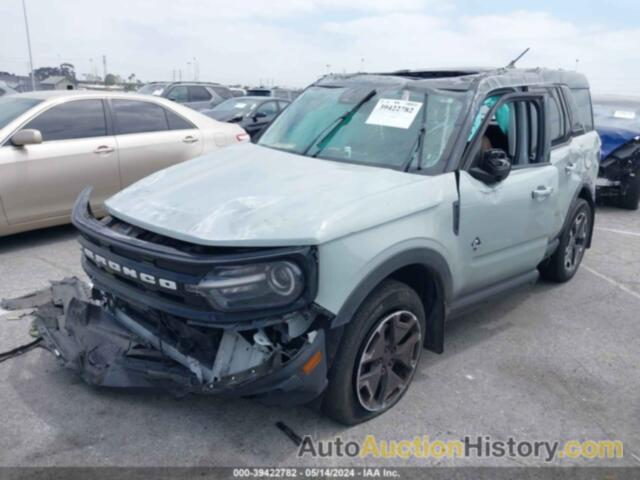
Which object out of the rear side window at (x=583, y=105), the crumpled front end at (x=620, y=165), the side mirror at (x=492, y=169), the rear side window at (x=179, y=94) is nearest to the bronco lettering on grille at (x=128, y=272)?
the side mirror at (x=492, y=169)

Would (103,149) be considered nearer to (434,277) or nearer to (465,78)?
(465,78)

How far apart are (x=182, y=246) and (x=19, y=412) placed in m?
1.34

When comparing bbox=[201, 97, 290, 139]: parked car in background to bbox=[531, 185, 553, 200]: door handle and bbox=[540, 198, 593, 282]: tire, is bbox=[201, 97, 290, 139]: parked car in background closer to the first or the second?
bbox=[540, 198, 593, 282]: tire

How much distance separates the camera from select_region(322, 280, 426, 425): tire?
8.96 ft

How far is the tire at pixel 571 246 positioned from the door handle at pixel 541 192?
0.96 meters

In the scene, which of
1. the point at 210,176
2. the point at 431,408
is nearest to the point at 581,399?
the point at 431,408

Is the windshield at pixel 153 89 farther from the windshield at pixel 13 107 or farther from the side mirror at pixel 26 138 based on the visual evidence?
the side mirror at pixel 26 138

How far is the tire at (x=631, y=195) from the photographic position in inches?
341

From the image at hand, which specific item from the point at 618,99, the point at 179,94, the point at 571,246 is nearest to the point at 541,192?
the point at 571,246

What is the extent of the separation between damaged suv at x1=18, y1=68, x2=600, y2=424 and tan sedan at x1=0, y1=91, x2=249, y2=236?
1.93m

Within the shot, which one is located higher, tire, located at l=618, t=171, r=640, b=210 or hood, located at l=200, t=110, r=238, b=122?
hood, located at l=200, t=110, r=238, b=122

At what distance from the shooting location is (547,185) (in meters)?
4.06

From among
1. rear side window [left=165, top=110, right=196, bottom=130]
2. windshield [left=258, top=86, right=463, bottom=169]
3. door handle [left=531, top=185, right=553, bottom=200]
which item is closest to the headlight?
windshield [left=258, top=86, right=463, bottom=169]

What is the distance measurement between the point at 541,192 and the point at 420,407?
5.89ft
